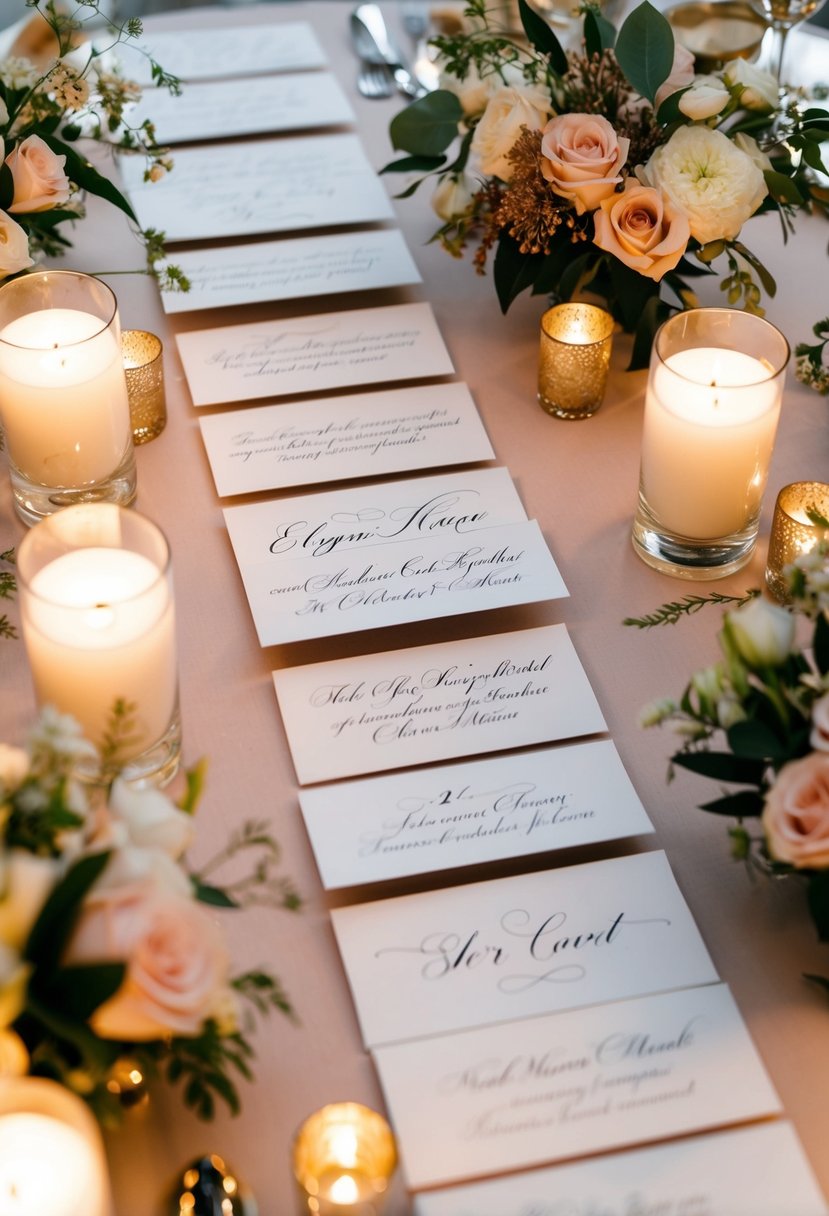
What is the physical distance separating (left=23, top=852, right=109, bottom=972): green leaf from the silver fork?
4.31ft

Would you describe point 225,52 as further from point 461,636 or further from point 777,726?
point 777,726

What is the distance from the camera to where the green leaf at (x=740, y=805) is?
2.79 feet

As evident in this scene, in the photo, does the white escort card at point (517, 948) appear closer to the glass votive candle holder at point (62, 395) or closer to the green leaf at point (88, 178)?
the glass votive candle holder at point (62, 395)

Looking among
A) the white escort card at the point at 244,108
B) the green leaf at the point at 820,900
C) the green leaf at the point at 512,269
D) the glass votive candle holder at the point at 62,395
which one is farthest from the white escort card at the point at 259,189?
the green leaf at the point at 820,900

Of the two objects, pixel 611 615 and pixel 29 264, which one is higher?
pixel 29 264

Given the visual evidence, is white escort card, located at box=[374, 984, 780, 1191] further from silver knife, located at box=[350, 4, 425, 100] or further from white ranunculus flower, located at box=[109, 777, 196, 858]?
silver knife, located at box=[350, 4, 425, 100]

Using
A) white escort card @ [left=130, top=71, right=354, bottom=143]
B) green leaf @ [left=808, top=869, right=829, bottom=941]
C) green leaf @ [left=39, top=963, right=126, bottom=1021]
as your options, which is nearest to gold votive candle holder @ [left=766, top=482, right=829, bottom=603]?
green leaf @ [left=808, top=869, right=829, bottom=941]

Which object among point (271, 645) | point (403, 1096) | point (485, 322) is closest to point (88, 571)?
point (271, 645)

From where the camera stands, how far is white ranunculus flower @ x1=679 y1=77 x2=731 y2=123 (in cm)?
117

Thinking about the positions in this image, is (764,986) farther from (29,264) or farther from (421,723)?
(29,264)

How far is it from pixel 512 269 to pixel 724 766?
646mm

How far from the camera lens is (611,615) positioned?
109 centimetres

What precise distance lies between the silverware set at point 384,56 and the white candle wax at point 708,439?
78cm

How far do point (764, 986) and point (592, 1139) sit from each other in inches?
6.4
